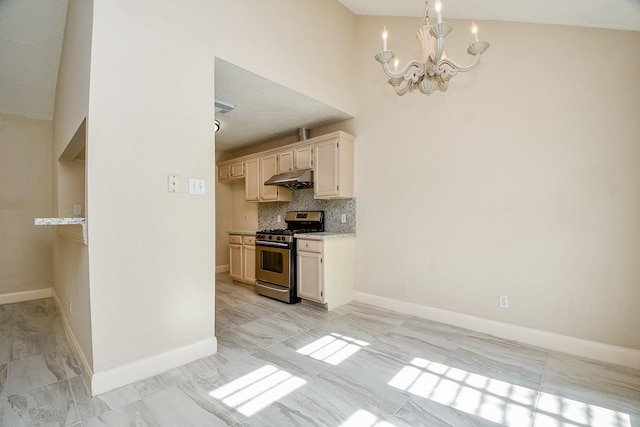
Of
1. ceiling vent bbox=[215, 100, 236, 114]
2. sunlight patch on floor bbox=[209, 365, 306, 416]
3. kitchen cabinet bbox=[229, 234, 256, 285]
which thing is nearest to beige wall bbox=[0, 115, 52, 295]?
kitchen cabinet bbox=[229, 234, 256, 285]

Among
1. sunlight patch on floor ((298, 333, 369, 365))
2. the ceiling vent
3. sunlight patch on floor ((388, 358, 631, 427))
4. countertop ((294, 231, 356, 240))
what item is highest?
the ceiling vent

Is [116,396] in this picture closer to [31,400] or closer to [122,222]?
[31,400]

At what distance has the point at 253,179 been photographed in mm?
4727

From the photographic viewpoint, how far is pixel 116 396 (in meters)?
1.75

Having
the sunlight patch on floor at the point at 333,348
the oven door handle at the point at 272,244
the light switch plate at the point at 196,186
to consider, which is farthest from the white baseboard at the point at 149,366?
the oven door handle at the point at 272,244

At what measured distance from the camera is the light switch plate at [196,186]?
2.17 meters

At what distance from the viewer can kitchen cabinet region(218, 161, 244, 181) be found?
16.5 feet

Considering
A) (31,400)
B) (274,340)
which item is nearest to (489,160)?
(274,340)

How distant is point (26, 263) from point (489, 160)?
592 cm

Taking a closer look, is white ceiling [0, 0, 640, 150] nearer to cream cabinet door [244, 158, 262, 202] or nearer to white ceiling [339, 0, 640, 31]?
white ceiling [339, 0, 640, 31]

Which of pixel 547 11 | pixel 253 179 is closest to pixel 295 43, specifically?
pixel 547 11

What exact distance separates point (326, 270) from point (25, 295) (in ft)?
13.7

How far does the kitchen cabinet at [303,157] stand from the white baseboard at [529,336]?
6.68ft

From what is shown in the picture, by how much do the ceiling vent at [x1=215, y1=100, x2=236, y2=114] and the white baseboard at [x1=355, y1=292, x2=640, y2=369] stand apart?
116 inches
